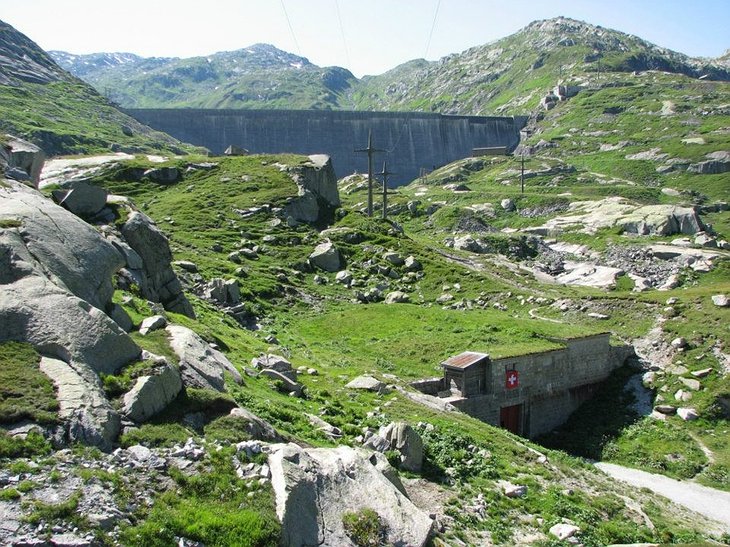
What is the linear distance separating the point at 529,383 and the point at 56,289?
25496 millimetres

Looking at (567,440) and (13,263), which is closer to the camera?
(13,263)

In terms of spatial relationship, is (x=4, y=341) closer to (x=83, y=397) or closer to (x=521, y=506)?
→ (x=83, y=397)

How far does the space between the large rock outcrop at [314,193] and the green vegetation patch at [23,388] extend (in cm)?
5175

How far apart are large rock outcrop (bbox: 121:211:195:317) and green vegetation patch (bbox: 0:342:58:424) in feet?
49.8

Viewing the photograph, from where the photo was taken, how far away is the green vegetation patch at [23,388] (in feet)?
39.5

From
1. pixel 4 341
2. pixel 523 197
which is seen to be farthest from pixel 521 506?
pixel 523 197

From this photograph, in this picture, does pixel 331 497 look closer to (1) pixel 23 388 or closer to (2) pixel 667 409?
(1) pixel 23 388

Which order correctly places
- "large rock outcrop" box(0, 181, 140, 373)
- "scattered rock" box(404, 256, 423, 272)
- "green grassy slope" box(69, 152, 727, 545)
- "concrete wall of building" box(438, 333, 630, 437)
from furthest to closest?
1. "scattered rock" box(404, 256, 423, 272)
2. "concrete wall of building" box(438, 333, 630, 437)
3. "green grassy slope" box(69, 152, 727, 545)
4. "large rock outcrop" box(0, 181, 140, 373)

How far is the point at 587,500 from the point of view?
68.4ft

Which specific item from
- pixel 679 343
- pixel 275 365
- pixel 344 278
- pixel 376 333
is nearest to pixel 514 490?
pixel 275 365

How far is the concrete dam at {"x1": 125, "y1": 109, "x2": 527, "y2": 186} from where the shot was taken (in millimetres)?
169750

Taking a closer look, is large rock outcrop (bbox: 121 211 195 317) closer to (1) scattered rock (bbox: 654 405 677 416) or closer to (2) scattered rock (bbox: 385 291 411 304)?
(2) scattered rock (bbox: 385 291 411 304)

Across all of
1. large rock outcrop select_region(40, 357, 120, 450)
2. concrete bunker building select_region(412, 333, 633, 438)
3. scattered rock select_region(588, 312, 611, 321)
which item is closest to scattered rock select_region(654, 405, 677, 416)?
concrete bunker building select_region(412, 333, 633, 438)

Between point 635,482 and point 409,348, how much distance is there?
549 inches
